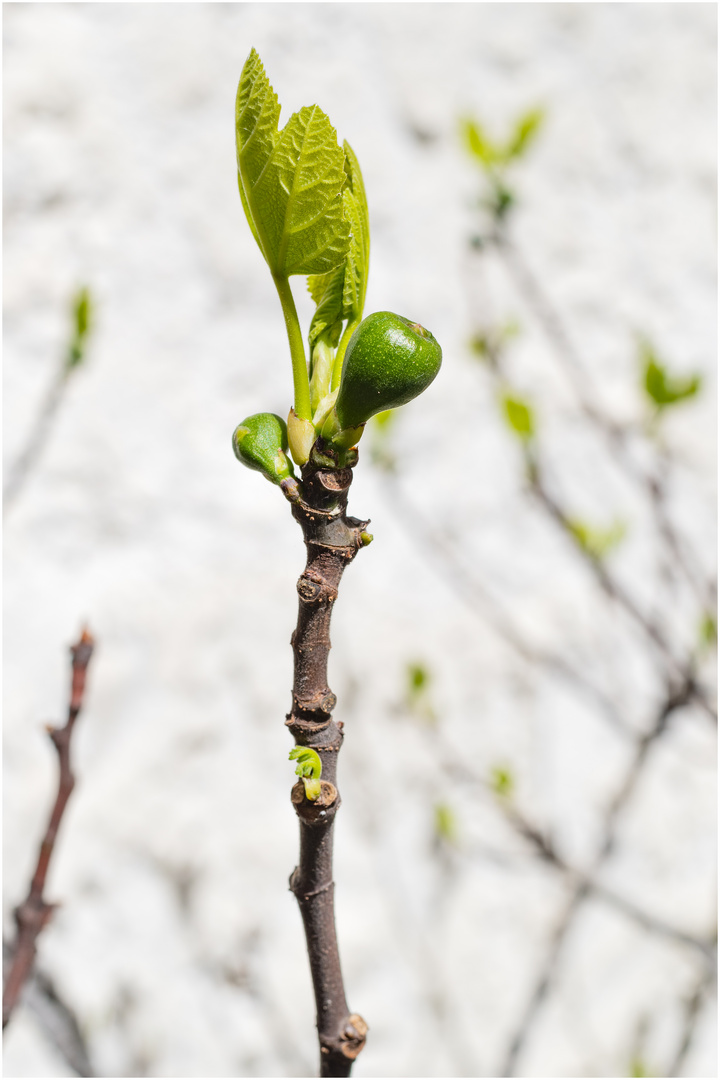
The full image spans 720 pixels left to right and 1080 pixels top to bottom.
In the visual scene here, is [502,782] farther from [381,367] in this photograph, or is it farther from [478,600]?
[381,367]

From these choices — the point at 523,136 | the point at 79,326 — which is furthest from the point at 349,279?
the point at 523,136

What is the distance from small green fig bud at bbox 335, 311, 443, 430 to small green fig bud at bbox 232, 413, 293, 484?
0.10 ft

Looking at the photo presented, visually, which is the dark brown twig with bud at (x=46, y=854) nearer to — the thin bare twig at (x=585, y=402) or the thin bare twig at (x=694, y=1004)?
the thin bare twig at (x=585, y=402)

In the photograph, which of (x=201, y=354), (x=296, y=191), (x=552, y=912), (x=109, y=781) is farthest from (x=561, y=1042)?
(x=296, y=191)

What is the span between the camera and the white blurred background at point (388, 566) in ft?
2.62

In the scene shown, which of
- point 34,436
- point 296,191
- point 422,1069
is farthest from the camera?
point 422,1069

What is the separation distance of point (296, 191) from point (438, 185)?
30.2 inches

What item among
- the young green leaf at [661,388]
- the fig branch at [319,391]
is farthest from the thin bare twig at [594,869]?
the fig branch at [319,391]

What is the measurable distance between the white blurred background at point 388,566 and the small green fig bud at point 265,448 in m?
0.61

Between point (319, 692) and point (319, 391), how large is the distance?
4.2 inches

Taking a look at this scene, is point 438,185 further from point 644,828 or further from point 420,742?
point 644,828

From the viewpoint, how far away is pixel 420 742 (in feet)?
3.09

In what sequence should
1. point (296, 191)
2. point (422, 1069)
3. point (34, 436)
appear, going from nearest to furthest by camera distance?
point (296, 191) < point (34, 436) < point (422, 1069)

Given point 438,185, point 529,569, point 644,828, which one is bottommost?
point 644,828
